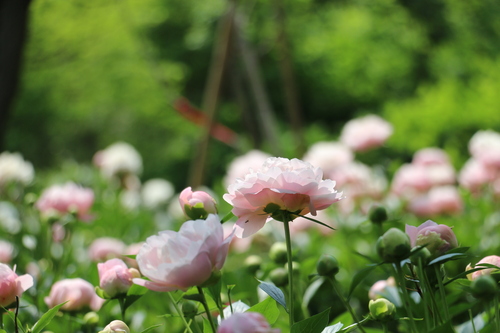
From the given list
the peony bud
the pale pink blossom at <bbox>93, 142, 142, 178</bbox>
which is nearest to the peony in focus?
the pale pink blossom at <bbox>93, 142, 142, 178</bbox>

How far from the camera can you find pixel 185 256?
1.24ft

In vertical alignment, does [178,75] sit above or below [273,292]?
below

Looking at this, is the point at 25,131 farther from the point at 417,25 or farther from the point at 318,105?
the point at 417,25

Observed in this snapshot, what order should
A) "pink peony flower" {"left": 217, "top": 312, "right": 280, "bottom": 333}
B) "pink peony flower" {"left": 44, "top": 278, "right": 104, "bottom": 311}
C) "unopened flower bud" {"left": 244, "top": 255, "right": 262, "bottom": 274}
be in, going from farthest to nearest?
1. "unopened flower bud" {"left": 244, "top": 255, "right": 262, "bottom": 274}
2. "pink peony flower" {"left": 44, "top": 278, "right": 104, "bottom": 311}
3. "pink peony flower" {"left": 217, "top": 312, "right": 280, "bottom": 333}

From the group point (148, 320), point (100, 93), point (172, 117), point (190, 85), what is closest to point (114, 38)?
point (100, 93)

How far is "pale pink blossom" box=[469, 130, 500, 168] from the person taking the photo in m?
1.50

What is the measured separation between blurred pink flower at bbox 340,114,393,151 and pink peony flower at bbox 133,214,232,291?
56.0 inches

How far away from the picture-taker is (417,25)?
3516 mm

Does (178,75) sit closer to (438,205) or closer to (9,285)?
(438,205)

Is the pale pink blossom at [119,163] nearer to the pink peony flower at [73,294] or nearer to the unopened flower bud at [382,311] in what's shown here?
the pink peony flower at [73,294]

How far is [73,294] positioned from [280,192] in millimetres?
308

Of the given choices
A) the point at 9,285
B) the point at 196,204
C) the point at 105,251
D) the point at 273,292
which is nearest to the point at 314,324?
the point at 273,292

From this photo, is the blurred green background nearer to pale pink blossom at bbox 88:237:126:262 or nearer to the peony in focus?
the peony in focus

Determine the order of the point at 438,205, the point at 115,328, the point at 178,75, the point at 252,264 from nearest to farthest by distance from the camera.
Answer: the point at 115,328 → the point at 252,264 → the point at 438,205 → the point at 178,75
